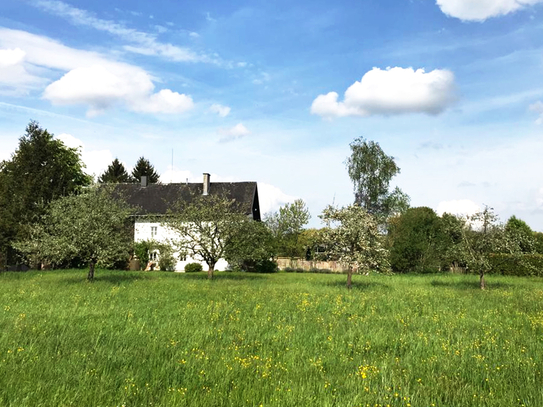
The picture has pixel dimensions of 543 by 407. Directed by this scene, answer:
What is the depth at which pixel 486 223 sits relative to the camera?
85.2ft

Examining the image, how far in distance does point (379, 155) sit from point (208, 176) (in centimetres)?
2208

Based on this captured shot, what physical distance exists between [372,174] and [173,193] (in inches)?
1008

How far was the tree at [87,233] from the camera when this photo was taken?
24984mm

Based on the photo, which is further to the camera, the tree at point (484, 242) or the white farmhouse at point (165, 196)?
the white farmhouse at point (165, 196)

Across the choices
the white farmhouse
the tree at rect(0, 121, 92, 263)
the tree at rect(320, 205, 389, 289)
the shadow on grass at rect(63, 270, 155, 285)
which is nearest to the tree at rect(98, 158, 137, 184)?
the white farmhouse

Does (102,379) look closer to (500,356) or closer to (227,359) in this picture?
(227,359)

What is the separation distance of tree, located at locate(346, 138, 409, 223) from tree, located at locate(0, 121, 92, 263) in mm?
33708

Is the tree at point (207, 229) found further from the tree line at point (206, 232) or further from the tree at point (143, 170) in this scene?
the tree at point (143, 170)

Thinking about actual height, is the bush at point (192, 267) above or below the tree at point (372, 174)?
below

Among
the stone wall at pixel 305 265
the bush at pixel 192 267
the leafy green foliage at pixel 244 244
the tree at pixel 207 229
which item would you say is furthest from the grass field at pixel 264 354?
the stone wall at pixel 305 265

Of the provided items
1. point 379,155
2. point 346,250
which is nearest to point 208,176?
point 379,155

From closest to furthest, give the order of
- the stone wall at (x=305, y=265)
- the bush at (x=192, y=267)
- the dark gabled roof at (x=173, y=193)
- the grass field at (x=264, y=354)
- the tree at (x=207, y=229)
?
the grass field at (x=264, y=354)
the tree at (x=207, y=229)
the bush at (x=192, y=267)
the stone wall at (x=305, y=265)
the dark gabled roof at (x=173, y=193)

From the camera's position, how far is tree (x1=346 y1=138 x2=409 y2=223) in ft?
178

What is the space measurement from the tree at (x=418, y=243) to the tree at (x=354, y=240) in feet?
60.7
